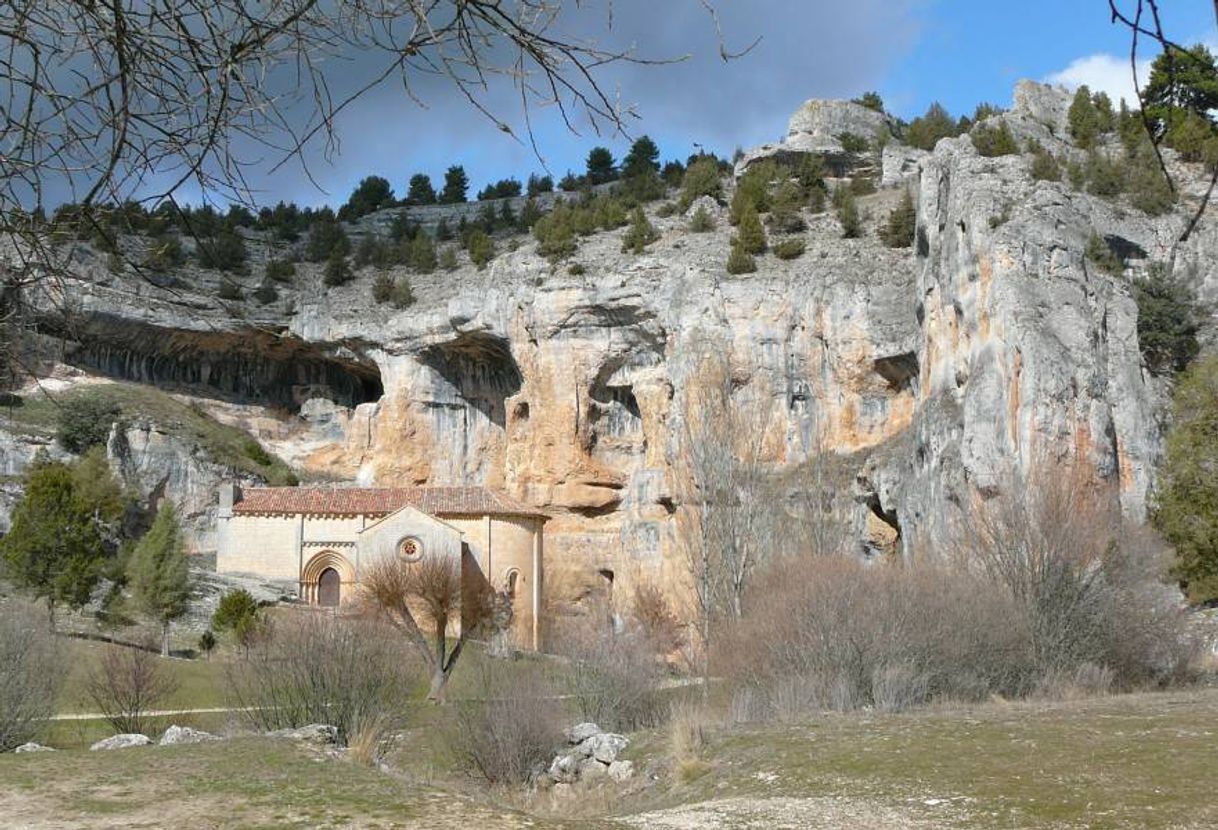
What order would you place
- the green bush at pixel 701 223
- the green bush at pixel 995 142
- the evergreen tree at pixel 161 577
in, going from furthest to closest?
the green bush at pixel 701 223, the green bush at pixel 995 142, the evergreen tree at pixel 161 577

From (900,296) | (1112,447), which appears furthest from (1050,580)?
(900,296)

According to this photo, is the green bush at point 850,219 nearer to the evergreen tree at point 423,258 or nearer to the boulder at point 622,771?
the evergreen tree at point 423,258

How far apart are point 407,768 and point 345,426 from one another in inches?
1393

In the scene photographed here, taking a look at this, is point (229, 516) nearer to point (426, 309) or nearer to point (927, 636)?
point (426, 309)

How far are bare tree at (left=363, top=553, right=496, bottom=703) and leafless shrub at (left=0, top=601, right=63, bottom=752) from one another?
8224 mm

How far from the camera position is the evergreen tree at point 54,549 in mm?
32625

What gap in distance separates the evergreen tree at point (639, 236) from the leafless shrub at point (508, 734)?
93.6 feet

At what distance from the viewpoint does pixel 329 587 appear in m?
43.1

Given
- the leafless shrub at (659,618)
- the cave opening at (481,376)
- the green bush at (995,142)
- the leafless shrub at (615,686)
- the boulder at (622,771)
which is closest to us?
the boulder at (622,771)

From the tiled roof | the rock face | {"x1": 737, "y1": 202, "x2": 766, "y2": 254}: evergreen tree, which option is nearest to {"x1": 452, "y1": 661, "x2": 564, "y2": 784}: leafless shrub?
the rock face

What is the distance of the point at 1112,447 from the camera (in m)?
30.0

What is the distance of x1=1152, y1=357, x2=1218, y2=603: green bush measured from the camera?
912 inches

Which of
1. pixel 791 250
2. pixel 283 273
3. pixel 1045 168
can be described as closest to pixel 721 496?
pixel 1045 168

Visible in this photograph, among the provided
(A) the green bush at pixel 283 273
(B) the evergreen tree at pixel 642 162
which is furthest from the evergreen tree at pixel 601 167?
(A) the green bush at pixel 283 273
